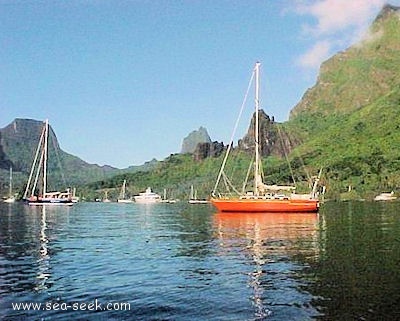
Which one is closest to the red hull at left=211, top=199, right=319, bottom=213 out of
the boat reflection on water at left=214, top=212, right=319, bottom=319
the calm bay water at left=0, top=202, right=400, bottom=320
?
the boat reflection on water at left=214, top=212, right=319, bottom=319

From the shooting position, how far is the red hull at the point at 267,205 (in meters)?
96.6

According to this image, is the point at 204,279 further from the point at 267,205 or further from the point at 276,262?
the point at 267,205

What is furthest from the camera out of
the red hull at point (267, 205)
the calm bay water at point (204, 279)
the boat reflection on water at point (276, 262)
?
the red hull at point (267, 205)

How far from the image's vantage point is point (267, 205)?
318ft

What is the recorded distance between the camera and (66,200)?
547 feet

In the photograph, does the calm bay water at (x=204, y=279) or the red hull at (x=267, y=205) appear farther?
the red hull at (x=267, y=205)

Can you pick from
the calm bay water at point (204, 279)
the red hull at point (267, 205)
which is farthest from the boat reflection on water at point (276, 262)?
the red hull at point (267, 205)

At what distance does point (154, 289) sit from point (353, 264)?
45.6 feet

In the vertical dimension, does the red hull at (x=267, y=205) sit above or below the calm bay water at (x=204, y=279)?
above

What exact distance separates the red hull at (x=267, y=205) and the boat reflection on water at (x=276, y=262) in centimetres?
3239

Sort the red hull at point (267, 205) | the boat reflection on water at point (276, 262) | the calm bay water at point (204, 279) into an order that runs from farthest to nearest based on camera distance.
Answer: the red hull at point (267, 205) → the boat reflection on water at point (276, 262) → the calm bay water at point (204, 279)

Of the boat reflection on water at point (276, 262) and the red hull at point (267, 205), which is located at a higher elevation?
the red hull at point (267, 205)

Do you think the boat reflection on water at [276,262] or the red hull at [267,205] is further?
the red hull at [267,205]

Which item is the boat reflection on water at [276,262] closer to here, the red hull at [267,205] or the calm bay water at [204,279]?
the calm bay water at [204,279]
